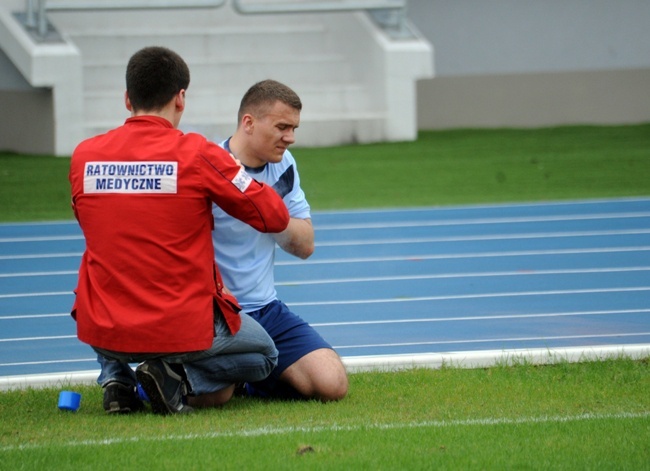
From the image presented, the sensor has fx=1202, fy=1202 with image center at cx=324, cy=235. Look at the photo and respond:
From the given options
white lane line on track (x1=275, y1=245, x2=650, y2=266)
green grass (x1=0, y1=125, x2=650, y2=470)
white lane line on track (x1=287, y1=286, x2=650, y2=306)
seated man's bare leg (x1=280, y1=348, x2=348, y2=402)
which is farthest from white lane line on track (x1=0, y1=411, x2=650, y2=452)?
white lane line on track (x1=275, y1=245, x2=650, y2=266)

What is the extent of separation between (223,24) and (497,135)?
5.14 metres

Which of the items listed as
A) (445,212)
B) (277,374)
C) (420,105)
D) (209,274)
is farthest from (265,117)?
(420,105)

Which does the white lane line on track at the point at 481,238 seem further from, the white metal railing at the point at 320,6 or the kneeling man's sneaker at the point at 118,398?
the white metal railing at the point at 320,6

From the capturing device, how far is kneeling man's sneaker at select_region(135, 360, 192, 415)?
4812 millimetres

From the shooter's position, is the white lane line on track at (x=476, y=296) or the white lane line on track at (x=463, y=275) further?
the white lane line on track at (x=463, y=275)

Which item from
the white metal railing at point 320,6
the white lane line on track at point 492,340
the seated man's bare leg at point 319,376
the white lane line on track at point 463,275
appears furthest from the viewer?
the white metal railing at point 320,6

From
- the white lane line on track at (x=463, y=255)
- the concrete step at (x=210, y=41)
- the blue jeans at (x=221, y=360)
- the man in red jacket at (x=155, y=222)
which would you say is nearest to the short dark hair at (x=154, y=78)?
the man in red jacket at (x=155, y=222)

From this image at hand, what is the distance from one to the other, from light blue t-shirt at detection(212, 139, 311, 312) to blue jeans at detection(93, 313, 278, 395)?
0.88ft

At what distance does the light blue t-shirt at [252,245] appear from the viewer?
5.31 m

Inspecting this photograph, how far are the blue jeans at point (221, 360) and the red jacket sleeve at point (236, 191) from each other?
18.8 inches

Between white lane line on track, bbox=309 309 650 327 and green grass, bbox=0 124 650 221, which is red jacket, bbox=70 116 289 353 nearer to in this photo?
white lane line on track, bbox=309 309 650 327

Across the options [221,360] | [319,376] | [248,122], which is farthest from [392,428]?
[248,122]

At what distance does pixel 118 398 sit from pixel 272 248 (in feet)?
3.26

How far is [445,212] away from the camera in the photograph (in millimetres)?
12039
